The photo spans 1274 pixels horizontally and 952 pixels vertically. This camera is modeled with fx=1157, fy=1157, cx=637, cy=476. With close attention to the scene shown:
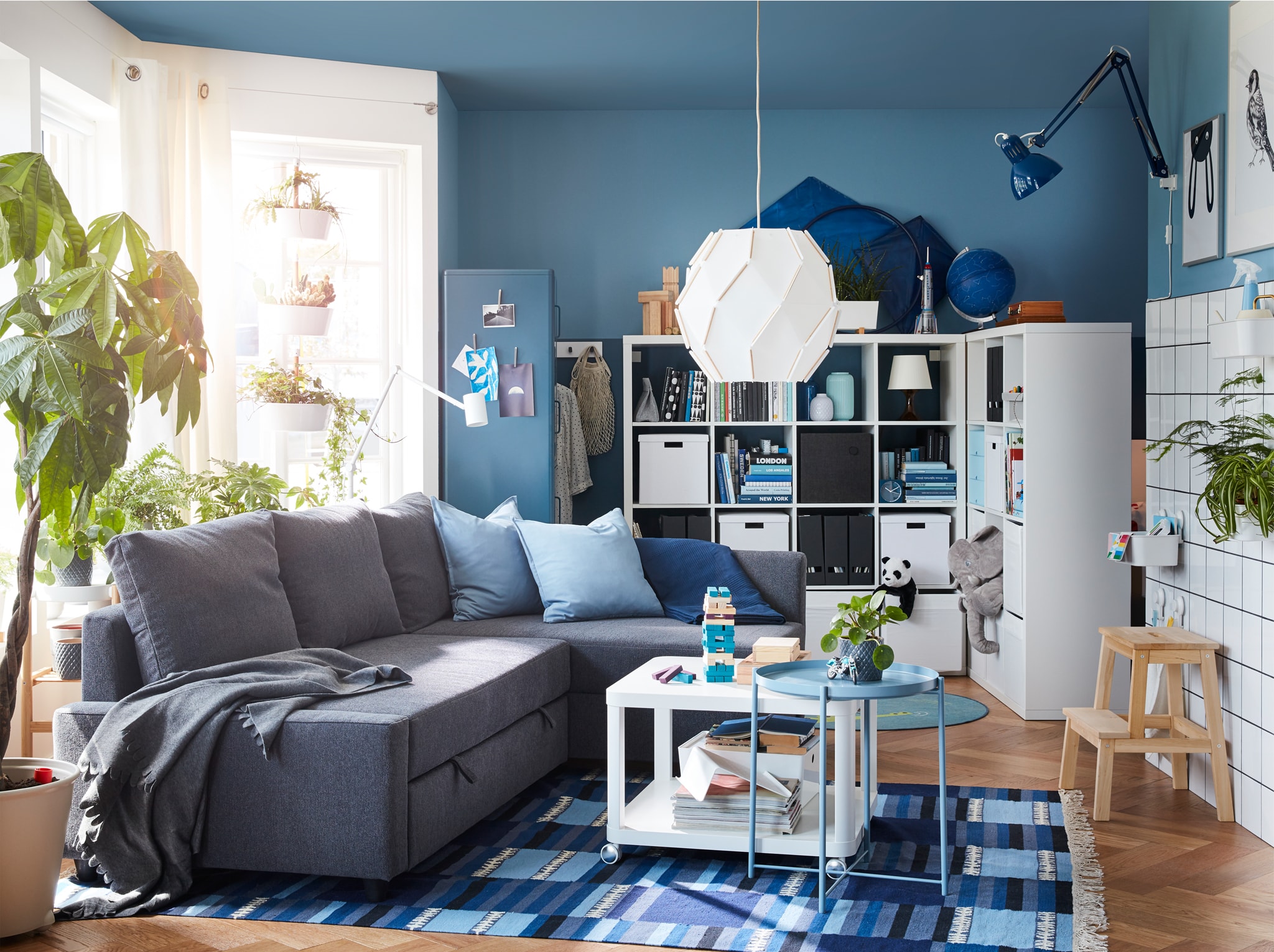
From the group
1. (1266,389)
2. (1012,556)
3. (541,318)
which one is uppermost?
(541,318)

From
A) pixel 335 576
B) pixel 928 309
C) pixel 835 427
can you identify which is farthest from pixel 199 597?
pixel 928 309

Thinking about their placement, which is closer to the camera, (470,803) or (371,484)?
(470,803)

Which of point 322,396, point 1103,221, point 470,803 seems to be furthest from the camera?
point 1103,221

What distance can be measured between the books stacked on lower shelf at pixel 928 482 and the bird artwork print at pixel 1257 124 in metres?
2.29

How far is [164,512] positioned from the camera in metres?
3.65

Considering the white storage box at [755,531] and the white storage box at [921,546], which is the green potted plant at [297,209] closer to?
the white storage box at [755,531]

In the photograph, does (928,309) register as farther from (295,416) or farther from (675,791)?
(675,791)

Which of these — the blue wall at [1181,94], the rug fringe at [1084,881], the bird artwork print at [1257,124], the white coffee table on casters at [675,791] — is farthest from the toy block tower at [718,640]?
the bird artwork print at [1257,124]

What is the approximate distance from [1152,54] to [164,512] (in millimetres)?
3611

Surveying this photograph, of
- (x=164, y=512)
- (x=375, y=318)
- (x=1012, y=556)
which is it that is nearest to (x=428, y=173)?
(x=375, y=318)

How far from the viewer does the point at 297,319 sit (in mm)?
4371

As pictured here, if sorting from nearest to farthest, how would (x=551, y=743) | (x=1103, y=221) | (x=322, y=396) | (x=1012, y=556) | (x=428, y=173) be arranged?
(x=551, y=743)
(x=322, y=396)
(x=1012, y=556)
(x=428, y=173)
(x=1103, y=221)

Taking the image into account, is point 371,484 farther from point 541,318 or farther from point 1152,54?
point 1152,54

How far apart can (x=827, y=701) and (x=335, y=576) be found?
1650 mm
